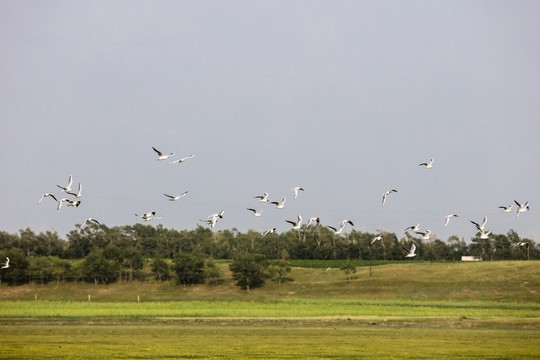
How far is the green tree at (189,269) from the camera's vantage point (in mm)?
121875

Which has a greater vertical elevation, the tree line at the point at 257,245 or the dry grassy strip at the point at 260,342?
the tree line at the point at 257,245

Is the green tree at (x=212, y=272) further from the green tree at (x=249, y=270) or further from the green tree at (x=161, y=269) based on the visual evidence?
the green tree at (x=161, y=269)

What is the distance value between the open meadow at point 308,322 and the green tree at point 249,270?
214cm

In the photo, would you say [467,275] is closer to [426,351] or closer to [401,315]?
[401,315]

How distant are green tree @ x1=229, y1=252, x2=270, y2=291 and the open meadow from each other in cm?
214

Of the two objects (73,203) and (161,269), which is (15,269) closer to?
(161,269)

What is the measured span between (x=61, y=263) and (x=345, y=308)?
65.4 m

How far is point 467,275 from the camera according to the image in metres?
115

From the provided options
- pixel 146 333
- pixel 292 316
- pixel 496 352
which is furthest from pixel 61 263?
pixel 496 352

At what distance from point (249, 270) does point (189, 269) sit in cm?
1209

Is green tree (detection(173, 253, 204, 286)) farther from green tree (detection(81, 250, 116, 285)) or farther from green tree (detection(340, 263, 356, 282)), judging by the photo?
green tree (detection(340, 263, 356, 282))

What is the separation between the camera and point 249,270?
117375mm

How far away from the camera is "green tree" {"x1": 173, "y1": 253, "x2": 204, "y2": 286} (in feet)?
400

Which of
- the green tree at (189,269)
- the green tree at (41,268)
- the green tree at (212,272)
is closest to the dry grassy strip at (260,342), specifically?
the green tree at (212,272)
